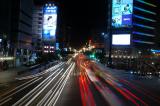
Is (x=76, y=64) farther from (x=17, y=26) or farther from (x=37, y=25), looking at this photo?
(x=37, y=25)

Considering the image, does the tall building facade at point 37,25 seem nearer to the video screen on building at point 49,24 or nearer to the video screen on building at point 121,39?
the video screen on building at point 49,24

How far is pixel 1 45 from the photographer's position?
80.3 m

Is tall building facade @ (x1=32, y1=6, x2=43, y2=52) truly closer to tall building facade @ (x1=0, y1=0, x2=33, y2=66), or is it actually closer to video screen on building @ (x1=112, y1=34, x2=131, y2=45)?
tall building facade @ (x1=0, y1=0, x2=33, y2=66)

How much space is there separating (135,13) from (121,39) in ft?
121

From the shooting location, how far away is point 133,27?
556 feet

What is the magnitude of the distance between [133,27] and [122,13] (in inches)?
1326

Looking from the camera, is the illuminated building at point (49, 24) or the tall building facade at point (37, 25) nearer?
the illuminated building at point (49, 24)

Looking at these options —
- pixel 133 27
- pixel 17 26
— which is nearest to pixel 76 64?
pixel 17 26

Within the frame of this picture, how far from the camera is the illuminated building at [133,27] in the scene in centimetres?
13788

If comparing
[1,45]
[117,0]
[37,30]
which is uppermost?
[117,0]

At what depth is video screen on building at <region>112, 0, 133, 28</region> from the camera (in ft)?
445

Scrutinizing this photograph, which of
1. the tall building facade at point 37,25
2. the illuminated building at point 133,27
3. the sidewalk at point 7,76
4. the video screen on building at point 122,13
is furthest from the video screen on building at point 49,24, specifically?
the sidewalk at point 7,76

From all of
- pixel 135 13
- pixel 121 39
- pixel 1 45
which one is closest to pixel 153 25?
pixel 135 13

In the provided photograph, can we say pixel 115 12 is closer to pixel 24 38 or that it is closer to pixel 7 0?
pixel 24 38
